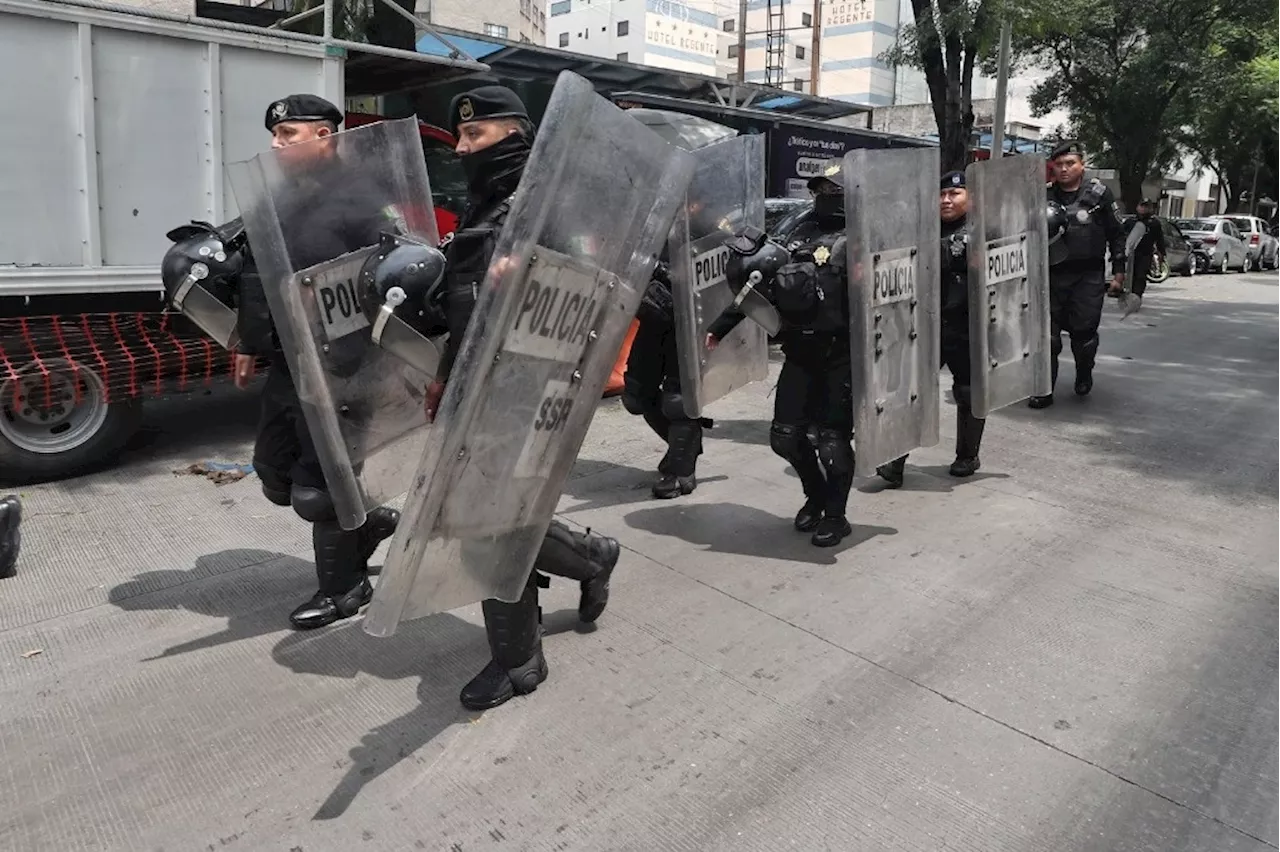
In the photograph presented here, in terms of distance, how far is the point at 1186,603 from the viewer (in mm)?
3969

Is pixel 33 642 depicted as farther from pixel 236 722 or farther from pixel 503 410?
pixel 503 410

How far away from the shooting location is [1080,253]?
7.19m

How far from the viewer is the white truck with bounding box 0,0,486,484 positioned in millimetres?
5021

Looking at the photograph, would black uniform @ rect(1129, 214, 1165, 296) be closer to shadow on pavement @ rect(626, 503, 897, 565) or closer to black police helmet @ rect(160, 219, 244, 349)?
shadow on pavement @ rect(626, 503, 897, 565)

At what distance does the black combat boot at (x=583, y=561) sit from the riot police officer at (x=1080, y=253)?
4670 mm

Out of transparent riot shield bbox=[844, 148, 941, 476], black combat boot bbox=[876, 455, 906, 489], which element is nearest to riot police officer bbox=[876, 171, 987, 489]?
black combat boot bbox=[876, 455, 906, 489]

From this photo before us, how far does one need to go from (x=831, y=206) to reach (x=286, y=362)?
2.43m

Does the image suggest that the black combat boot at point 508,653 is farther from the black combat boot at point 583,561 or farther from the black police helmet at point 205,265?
the black police helmet at point 205,265

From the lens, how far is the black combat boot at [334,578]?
3.67 m

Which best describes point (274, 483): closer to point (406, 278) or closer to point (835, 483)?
point (406, 278)

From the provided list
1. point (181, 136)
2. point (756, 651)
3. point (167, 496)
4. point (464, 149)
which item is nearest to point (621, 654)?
point (756, 651)

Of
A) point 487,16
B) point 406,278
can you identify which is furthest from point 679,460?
point 487,16

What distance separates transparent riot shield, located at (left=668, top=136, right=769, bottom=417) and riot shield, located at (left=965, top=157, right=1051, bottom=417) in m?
1.12

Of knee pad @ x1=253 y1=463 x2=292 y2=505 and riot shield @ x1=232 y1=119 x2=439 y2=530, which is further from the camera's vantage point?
knee pad @ x1=253 y1=463 x2=292 y2=505
